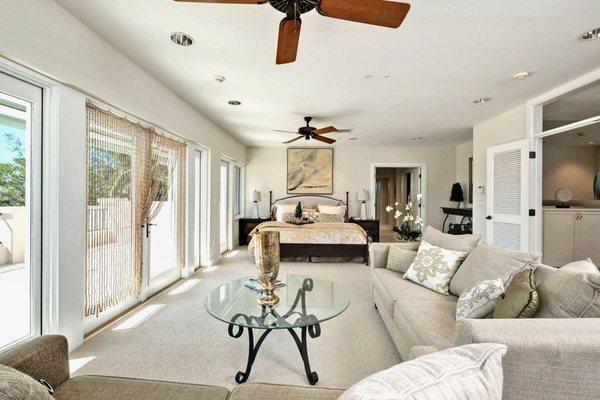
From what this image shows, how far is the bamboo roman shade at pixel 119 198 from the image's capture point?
245cm

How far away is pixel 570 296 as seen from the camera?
1218mm

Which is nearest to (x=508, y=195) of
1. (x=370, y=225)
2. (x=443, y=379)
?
(x=370, y=225)

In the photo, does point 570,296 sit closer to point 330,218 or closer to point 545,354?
point 545,354

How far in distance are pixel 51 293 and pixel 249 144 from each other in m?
5.42

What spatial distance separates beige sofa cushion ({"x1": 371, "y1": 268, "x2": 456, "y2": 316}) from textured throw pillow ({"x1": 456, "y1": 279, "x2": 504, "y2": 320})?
459 millimetres

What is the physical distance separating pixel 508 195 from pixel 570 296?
369cm

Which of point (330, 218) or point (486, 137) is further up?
point (486, 137)

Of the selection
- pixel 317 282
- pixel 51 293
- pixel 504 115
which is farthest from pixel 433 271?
pixel 504 115

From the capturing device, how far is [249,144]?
703 cm

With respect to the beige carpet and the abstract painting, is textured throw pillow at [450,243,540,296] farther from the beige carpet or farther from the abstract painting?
the abstract painting

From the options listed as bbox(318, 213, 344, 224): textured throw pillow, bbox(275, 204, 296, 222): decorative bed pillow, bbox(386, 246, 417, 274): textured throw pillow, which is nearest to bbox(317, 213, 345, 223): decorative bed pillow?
bbox(318, 213, 344, 224): textured throw pillow

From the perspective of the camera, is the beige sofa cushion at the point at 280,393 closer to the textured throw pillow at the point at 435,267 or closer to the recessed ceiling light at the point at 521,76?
the textured throw pillow at the point at 435,267

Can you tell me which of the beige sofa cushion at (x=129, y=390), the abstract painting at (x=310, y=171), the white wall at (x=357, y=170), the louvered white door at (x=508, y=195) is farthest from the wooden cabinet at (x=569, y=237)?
the beige sofa cushion at (x=129, y=390)

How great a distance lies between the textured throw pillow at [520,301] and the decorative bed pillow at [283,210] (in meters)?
5.31
